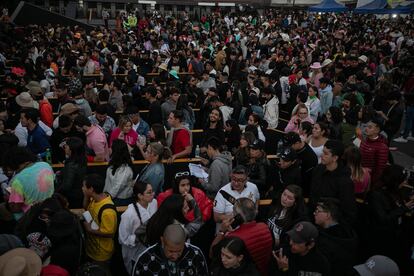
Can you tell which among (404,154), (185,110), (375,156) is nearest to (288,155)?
(375,156)

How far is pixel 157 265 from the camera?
3.26m

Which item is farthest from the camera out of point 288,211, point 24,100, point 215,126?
point 24,100

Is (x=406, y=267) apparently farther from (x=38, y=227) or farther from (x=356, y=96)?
(x=38, y=227)

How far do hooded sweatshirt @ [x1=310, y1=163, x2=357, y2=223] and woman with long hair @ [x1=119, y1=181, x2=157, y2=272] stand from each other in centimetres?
199

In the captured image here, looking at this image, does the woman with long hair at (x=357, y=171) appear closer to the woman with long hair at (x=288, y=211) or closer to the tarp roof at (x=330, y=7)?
the woman with long hair at (x=288, y=211)

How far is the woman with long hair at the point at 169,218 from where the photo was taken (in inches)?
140

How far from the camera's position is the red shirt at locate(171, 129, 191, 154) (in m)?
6.45

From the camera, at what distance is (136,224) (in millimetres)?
4016

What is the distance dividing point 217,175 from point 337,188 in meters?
1.46

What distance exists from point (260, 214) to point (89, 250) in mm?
2196

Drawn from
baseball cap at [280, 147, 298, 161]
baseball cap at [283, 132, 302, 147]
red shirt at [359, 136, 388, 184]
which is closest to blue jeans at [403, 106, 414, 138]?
red shirt at [359, 136, 388, 184]

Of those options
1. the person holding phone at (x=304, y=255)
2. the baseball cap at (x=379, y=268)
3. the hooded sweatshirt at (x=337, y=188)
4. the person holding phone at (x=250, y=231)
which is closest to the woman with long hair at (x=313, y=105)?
the hooded sweatshirt at (x=337, y=188)

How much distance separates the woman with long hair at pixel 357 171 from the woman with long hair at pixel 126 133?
3.31 m

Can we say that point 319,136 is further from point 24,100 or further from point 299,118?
point 24,100
